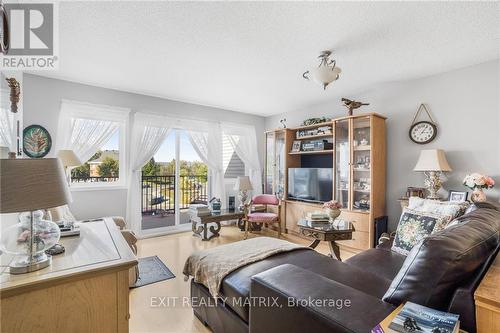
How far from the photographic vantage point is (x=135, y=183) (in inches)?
156

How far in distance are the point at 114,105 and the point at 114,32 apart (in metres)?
1.90

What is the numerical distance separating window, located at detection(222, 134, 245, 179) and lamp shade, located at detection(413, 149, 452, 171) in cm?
334

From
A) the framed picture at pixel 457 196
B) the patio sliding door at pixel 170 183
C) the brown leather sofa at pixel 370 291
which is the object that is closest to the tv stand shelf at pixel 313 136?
the framed picture at pixel 457 196

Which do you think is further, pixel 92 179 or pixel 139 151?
pixel 139 151

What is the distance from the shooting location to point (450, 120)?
3.02 m

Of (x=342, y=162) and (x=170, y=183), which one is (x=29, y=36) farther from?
(x=342, y=162)

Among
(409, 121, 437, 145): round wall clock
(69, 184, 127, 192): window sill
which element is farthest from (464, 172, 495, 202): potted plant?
(69, 184, 127, 192): window sill

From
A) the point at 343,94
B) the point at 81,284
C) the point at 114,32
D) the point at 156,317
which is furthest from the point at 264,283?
the point at 343,94

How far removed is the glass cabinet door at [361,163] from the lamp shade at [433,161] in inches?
25.4

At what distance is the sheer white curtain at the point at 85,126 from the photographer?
341 cm

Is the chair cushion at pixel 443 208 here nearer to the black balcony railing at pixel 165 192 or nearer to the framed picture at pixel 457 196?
the framed picture at pixel 457 196

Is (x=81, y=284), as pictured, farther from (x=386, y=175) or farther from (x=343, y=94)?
(x=343, y=94)

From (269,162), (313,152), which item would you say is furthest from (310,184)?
(269,162)

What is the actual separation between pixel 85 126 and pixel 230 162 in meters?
2.66
